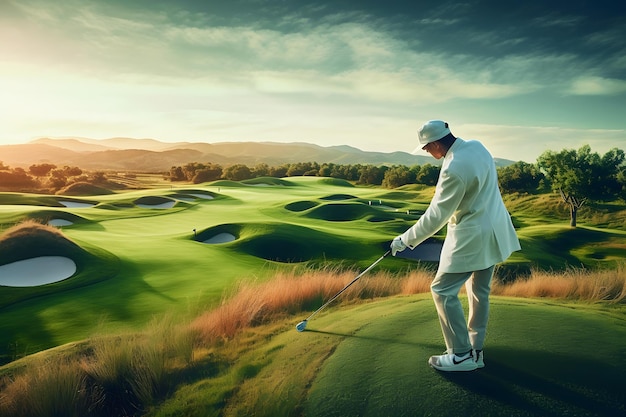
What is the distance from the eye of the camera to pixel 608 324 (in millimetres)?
6617

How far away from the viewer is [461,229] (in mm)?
5043

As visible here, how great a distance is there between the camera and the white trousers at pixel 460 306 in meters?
5.15

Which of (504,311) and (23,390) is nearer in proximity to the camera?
(23,390)

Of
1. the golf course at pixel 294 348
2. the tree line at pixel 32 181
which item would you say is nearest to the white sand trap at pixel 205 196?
the tree line at pixel 32 181

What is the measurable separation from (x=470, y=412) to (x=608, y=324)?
11.5 feet

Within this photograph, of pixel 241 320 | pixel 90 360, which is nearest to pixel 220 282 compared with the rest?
pixel 241 320

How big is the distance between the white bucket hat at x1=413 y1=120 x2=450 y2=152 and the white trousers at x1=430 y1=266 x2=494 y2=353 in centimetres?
160

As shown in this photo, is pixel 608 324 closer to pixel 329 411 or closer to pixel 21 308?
pixel 329 411

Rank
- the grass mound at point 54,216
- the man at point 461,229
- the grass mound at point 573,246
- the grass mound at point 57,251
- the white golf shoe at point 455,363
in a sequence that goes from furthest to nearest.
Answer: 1. the grass mound at point 573,246
2. the grass mound at point 54,216
3. the grass mound at point 57,251
4. the white golf shoe at point 455,363
5. the man at point 461,229

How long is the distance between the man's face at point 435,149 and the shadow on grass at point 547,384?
106 inches

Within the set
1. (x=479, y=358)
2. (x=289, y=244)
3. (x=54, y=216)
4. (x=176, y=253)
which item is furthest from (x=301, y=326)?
(x=54, y=216)

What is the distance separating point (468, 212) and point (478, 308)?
131cm

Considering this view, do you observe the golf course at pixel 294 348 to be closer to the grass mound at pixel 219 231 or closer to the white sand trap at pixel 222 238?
the grass mound at pixel 219 231

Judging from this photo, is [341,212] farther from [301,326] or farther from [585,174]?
[301,326]
